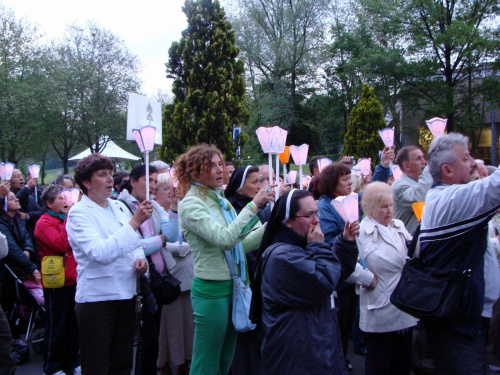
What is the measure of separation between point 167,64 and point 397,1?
1988cm

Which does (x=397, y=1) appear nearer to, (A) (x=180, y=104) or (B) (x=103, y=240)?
(A) (x=180, y=104)

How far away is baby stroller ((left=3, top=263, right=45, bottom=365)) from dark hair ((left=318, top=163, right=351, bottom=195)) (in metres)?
3.59

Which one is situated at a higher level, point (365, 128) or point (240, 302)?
point (365, 128)

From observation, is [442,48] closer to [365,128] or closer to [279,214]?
[365,128]

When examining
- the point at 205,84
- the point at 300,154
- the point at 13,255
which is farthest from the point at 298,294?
the point at 205,84

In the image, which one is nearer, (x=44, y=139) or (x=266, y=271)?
(x=266, y=271)

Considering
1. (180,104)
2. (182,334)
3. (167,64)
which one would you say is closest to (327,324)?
(182,334)

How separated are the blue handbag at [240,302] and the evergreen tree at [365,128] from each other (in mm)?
12841

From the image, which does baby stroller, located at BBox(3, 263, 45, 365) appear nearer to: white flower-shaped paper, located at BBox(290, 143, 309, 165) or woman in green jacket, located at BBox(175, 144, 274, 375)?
woman in green jacket, located at BBox(175, 144, 274, 375)

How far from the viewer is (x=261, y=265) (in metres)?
2.72

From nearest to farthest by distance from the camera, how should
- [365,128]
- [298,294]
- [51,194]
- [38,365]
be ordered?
[298,294], [51,194], [38,365], [365,128]

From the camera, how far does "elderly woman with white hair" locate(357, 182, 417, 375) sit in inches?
141

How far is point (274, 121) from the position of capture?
30.4 meters

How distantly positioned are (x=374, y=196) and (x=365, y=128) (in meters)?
13.0
